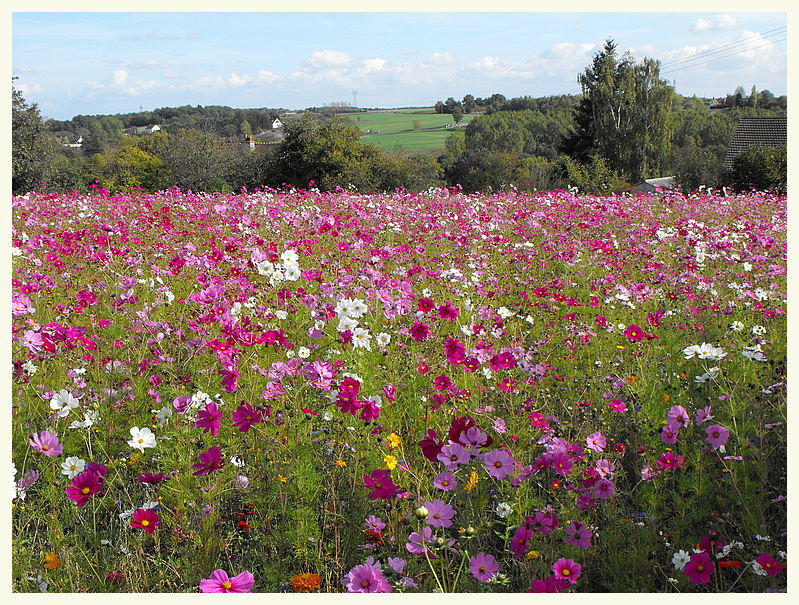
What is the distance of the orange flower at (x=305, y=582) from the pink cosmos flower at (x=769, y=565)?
1.30 meters

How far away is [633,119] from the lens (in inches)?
1606

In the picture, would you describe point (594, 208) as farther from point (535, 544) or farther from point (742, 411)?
point (535, 544)

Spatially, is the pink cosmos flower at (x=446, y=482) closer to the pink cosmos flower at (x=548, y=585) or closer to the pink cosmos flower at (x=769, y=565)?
the pink cosmos flower at (x=548, y=585)

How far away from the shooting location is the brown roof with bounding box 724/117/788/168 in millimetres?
39688

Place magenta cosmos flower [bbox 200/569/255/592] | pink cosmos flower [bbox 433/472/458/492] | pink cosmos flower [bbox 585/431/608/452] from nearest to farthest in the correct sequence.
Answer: magenta cosmos flower [bbox 200/569/255/592]
pink cosmos flower [bbox 433/472/458/492]
pink cosmos flower [bbox 585/431/608/452]

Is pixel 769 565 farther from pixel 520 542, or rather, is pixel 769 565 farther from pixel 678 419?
pixel 520 542

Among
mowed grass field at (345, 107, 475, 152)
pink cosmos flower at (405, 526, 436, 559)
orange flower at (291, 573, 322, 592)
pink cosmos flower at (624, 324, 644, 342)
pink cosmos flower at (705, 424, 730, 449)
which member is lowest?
orange flower at (291, 573, 322, 592)

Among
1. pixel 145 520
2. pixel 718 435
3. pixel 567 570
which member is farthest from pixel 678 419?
pixel 145 520

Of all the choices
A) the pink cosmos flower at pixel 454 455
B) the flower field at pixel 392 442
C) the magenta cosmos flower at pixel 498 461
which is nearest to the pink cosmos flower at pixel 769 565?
the flower field at pixel 392 442

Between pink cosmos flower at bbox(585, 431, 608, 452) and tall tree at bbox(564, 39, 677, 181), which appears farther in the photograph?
tall tree at bbox(564, 39, 677, 181)

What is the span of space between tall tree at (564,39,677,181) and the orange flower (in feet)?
138

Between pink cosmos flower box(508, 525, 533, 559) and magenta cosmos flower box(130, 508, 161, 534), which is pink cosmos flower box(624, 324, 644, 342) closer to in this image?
pink cosmos flower box(508, 525, 533, 559)

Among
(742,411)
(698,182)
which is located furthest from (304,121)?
(742,411)

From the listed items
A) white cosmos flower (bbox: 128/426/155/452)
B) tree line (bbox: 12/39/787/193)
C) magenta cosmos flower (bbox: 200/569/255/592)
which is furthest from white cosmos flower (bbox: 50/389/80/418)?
tree line (bbox: 12/39/787/193)
